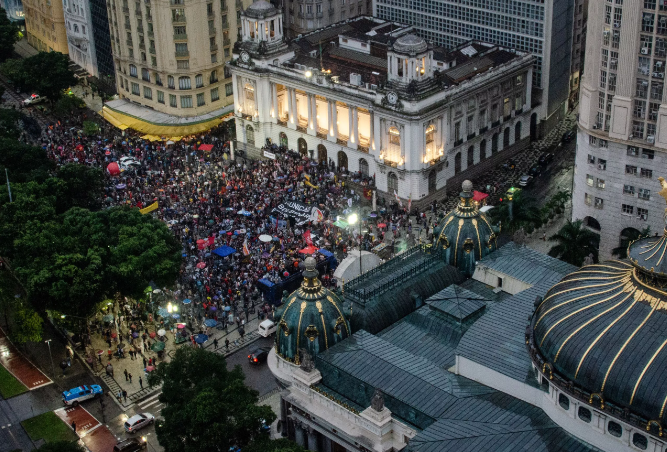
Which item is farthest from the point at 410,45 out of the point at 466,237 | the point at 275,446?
the point at 275,446

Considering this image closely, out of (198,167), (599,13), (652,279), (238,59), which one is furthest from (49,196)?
(652,279)

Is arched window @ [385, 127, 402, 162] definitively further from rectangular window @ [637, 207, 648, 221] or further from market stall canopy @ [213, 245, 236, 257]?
rectangular window @ [637, 207, 648, 221]

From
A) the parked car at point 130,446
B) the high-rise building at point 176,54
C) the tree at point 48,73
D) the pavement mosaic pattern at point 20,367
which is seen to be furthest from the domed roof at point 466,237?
the tree at point 48,73

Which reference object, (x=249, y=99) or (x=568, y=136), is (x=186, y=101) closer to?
(x=249, y=99)

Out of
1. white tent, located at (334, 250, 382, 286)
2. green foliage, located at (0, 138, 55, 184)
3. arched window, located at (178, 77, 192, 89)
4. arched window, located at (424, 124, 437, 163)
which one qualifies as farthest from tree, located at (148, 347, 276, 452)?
arched window, located at (178, 77, 192, 89)

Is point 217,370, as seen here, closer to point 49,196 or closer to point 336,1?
point 49,196

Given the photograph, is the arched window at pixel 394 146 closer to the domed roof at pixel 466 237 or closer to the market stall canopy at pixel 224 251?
the market stall canopy at pixel 224 251
